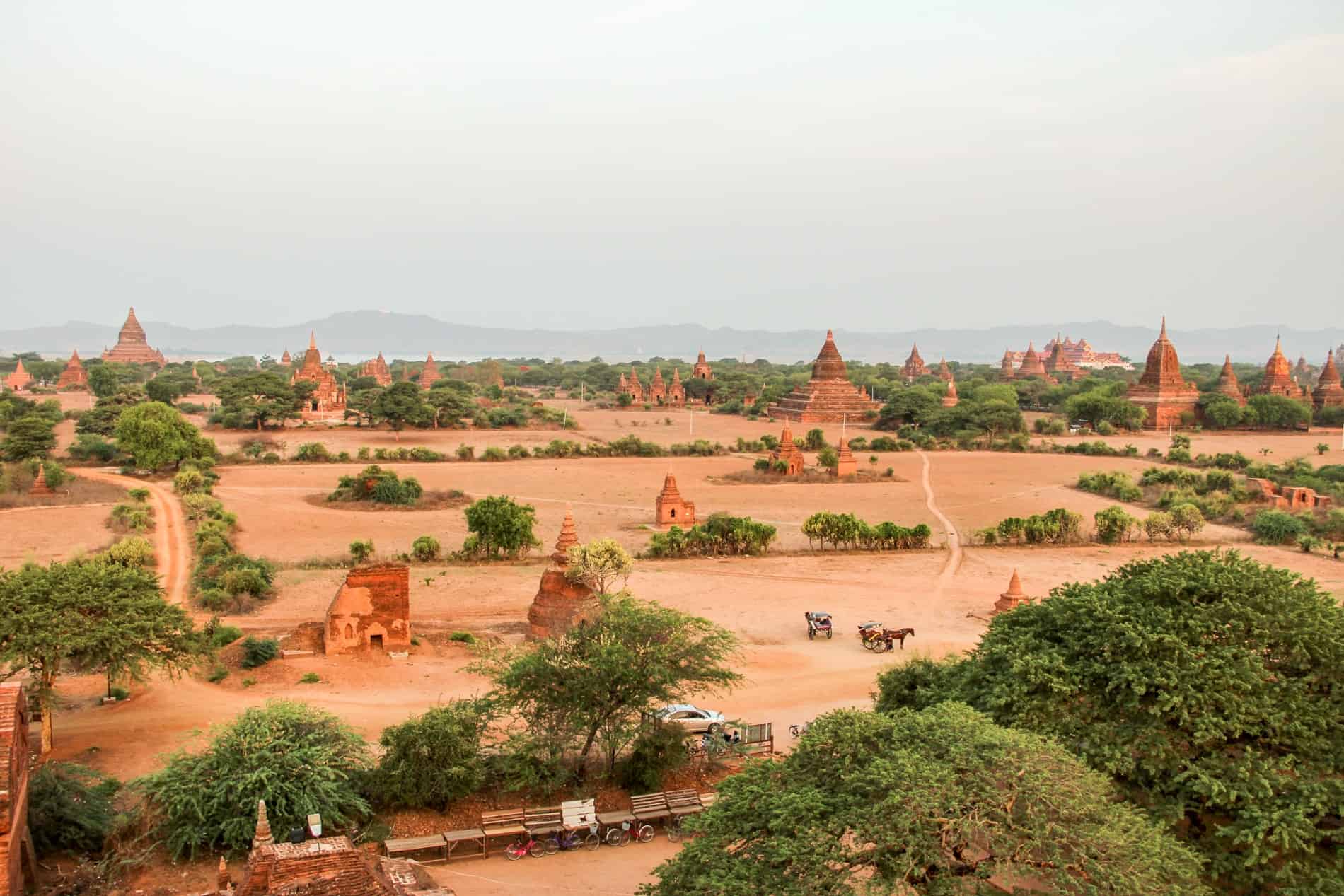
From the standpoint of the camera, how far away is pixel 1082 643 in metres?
11.9

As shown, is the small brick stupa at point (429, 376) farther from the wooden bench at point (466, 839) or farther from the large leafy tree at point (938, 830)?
the large leafy tree at point (938, 830)

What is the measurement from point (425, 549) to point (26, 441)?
26864 mm

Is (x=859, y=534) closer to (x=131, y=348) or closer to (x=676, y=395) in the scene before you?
(x=676, y=395)

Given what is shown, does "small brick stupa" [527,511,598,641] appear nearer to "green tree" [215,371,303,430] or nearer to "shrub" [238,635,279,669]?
"shrub" [238,635,279,669]

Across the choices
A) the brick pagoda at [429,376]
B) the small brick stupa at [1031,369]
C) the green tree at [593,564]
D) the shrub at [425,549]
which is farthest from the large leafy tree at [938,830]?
the small brick stupa at [1031,369]

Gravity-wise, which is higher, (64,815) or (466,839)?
(64,815)

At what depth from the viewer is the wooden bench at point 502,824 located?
41.1ft

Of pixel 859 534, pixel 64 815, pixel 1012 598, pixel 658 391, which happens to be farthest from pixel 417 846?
pixel 658 391

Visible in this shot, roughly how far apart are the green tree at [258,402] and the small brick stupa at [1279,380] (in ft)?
242

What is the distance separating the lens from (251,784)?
12.2 metres

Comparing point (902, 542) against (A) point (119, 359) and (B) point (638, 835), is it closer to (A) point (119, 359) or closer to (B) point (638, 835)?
(B) point (638, 835)

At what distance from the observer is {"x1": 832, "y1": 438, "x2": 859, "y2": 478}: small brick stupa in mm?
49062

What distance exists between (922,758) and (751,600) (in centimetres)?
1657

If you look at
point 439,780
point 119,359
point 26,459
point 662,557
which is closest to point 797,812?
point 439,780
